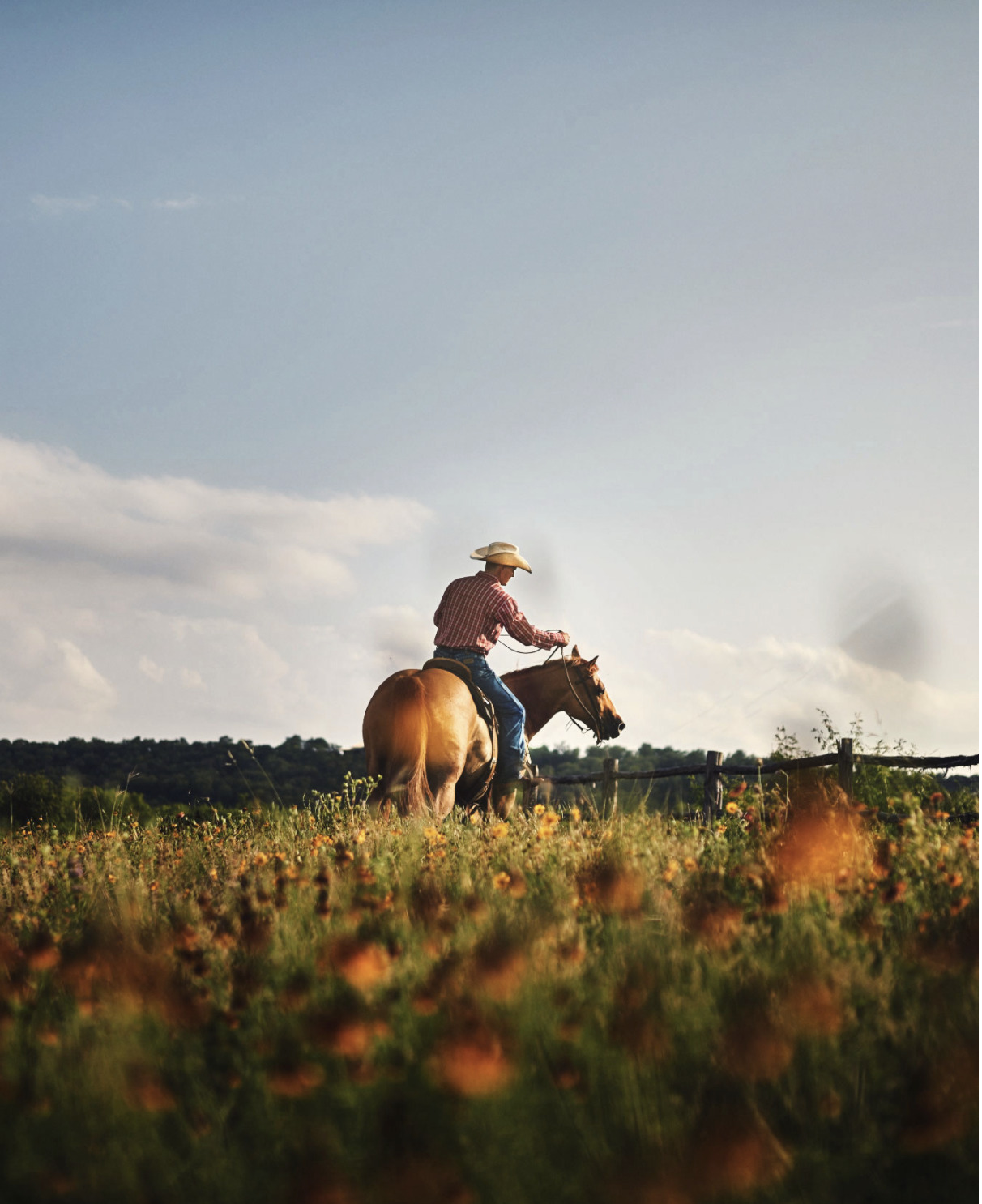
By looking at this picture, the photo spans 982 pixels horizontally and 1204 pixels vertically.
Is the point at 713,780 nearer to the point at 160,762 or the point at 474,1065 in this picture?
the point at 474,1065

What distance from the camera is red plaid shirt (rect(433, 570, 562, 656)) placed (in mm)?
9320

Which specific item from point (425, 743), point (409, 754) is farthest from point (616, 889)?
point (425, 743)

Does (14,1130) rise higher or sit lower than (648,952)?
lower

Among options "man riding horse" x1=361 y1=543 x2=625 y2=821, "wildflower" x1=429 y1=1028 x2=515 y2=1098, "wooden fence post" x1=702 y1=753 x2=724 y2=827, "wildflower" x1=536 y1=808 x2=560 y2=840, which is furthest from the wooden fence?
"wildflower" x1=429 y1=1028 x2=515 y2=1098

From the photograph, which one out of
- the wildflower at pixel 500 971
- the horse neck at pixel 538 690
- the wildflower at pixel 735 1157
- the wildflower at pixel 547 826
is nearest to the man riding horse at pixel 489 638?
the horse neck at pixel 538 690

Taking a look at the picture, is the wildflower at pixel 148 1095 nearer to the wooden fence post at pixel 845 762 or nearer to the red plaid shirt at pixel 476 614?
the red plaid shirt at pixel 476 614

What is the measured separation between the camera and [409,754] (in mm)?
8383

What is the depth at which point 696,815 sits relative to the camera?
34.8ft

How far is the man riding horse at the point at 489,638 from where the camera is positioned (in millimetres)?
9328

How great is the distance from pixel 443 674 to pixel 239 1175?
6.77 metres

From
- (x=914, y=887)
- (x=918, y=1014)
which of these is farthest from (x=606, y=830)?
(x=918, y=1014)

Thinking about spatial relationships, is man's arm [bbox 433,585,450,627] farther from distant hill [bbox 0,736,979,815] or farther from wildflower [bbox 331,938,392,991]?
distant hill [bbox 0,736,979,815]

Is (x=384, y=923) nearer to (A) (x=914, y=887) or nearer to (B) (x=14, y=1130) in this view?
(B) (x=14, y=1130)

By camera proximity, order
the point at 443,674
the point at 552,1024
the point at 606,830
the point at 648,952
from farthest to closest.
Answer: the point at 443,674, the point at 606,830, the point at 648,952, the point at 552,1024
